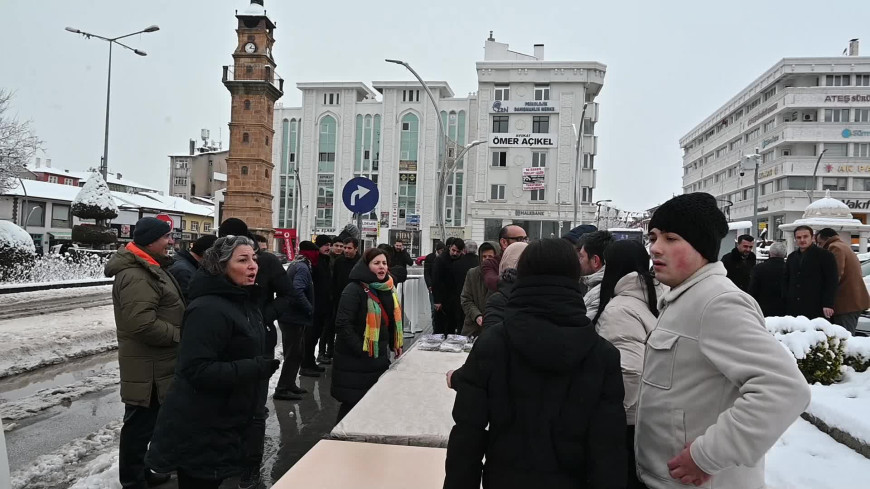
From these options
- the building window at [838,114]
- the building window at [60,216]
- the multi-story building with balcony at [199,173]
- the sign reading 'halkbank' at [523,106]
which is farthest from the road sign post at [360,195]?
the multi-story building with balcony at [199,173]

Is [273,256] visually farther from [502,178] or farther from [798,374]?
[502,178]

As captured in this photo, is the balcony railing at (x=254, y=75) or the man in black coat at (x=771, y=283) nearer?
the man in black coat at (x=771, y=283)

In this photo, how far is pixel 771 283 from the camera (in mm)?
8922

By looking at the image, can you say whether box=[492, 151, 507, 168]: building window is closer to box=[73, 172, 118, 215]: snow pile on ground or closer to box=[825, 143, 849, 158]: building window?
box=[73, 172, 118, 215]: snow pile on ground

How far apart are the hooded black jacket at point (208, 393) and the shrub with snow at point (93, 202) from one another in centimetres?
2728

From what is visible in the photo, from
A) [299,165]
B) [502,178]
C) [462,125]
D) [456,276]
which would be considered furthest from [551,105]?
[456,276]

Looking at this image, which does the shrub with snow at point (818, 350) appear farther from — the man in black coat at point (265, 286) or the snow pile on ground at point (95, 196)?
the snow pile on ground at point (95, 196)

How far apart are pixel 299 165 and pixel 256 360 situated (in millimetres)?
61287

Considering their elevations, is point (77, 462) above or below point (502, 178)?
below

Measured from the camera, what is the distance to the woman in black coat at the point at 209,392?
10.8ft

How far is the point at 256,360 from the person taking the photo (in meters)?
3.48

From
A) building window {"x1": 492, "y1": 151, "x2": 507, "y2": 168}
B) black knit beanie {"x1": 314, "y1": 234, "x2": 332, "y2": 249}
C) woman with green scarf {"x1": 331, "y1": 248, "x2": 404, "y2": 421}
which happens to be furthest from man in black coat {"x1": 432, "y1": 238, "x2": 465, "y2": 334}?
building window {"x1": 492, "y1": 151, "x2": 507, "y2": 168}

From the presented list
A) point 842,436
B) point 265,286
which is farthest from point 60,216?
point 842,436

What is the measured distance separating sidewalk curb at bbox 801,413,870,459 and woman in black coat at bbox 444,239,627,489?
3525mm
